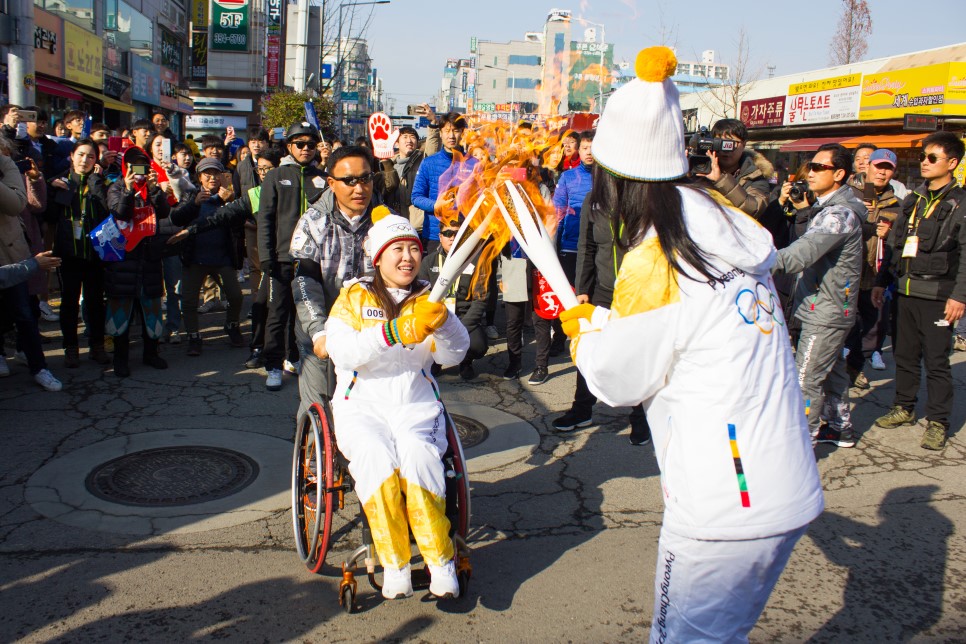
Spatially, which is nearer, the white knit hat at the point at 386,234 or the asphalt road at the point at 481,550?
the asphalt road at the point at 481,550

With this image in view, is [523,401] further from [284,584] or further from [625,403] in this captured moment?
[625,403]

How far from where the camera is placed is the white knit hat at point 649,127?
2.13 metres

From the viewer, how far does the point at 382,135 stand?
34.7ft

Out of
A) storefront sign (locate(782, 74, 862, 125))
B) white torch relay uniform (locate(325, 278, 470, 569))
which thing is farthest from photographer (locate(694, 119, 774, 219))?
storefront sign (locate(782, 74, 862, 125))

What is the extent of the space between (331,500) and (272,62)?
1881 inches

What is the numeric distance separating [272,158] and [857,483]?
671cm

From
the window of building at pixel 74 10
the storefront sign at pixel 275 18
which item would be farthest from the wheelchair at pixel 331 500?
the storefront sign at pixel 275 18

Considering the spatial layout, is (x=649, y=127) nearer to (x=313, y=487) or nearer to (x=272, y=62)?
(x=313, y=487)

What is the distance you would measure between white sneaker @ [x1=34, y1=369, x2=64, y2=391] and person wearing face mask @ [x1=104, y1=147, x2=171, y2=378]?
52cm

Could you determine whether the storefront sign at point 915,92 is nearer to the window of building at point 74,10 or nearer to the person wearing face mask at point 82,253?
the person wearing face mask at point 82,253

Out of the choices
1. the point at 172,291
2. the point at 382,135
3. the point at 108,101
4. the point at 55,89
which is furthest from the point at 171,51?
the point at 172,291

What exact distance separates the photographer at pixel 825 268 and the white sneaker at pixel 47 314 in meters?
7.45

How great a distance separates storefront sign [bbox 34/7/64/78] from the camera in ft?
60.5

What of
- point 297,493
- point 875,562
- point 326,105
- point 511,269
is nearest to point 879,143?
point 326,105
